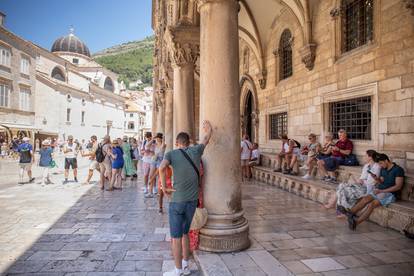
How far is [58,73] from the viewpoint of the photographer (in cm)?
4497

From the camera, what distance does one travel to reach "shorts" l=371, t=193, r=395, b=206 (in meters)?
5.02

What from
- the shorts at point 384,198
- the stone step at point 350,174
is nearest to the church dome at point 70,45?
the stone step at point 350,174

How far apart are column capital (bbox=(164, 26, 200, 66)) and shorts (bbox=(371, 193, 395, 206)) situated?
16.1 ft

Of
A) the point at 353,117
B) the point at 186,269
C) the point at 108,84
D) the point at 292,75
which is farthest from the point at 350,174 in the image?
the point at 108,84

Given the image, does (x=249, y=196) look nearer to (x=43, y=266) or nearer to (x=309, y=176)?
(x=309, y=176)

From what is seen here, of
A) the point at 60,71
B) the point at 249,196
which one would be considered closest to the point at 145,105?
the point at 60,71

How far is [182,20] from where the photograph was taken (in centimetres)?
693

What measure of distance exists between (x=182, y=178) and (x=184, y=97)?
4372 mm

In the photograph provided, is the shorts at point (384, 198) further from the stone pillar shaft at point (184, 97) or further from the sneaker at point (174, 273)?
the stone pillar shaft at point (184, 97)

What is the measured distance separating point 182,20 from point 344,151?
5142 millimetres

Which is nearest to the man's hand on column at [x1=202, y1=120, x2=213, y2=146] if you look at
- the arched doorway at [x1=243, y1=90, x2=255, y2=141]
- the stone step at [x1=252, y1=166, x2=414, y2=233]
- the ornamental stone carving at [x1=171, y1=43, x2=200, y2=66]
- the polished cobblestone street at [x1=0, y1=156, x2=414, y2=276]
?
the polished cobblestone street at [x1=0, y1=156, x2=414, y2=276]

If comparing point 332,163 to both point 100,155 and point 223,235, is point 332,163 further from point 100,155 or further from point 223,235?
point 100,155

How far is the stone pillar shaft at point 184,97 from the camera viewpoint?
7.34 meters

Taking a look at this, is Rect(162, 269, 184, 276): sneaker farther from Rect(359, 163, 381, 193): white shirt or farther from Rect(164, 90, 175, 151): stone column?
Rect(164, 90, 175, 151): stone column
